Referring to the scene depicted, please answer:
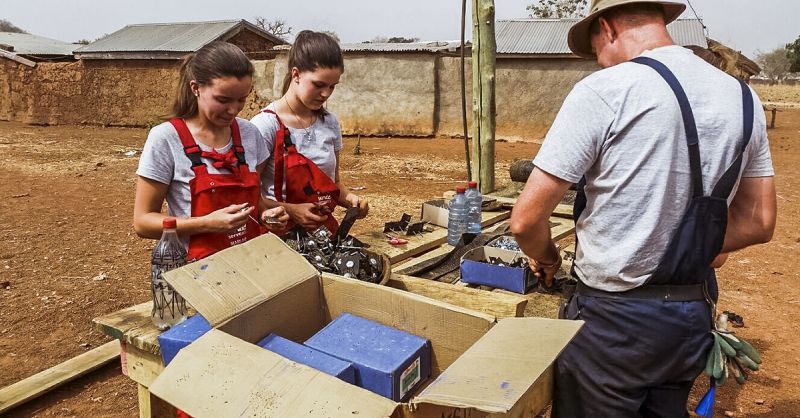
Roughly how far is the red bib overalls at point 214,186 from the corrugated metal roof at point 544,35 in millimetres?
14857

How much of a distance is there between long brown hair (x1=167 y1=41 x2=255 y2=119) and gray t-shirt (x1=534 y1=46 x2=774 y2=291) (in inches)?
54.5

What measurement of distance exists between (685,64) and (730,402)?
9.68ft

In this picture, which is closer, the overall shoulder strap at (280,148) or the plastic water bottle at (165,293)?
the plastic water bottle at (165,293)

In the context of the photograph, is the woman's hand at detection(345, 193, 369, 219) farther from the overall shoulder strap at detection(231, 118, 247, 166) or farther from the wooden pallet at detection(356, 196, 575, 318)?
the overall shoulder strap at detection(231, 118, 247, 166)

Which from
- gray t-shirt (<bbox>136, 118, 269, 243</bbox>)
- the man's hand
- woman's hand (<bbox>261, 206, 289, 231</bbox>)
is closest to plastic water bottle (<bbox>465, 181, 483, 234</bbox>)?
woman's hand (<bbox>261, 206, 289, 231</bbox>)

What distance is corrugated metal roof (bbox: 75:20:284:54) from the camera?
68.3 feet

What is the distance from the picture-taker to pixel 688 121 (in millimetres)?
1580

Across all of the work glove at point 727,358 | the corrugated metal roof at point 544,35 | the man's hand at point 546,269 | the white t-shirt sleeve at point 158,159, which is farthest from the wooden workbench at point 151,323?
the corrugated metal roof at point 544,35

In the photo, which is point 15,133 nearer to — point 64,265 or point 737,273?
point 64,265

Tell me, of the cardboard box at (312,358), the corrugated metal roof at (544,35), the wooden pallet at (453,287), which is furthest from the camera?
the corrugated metal roof at (544,35)

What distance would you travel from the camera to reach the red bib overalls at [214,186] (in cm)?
240

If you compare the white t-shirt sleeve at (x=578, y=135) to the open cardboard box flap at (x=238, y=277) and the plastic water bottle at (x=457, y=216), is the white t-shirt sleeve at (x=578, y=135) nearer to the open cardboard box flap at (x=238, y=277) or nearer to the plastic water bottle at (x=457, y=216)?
the open cardboard box flap at (x=238, y=277)

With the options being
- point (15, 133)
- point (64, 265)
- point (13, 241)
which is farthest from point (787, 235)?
point (15, 133)

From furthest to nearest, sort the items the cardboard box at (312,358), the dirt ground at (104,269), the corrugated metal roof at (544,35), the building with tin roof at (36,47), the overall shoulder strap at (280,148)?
the building with tin roof at (36,47) → the corrugated metal roof at (544,35) → the dirt ground at (104,269) → the overall shoulder strap at (280,148) → the cardboard box at (312,358)
